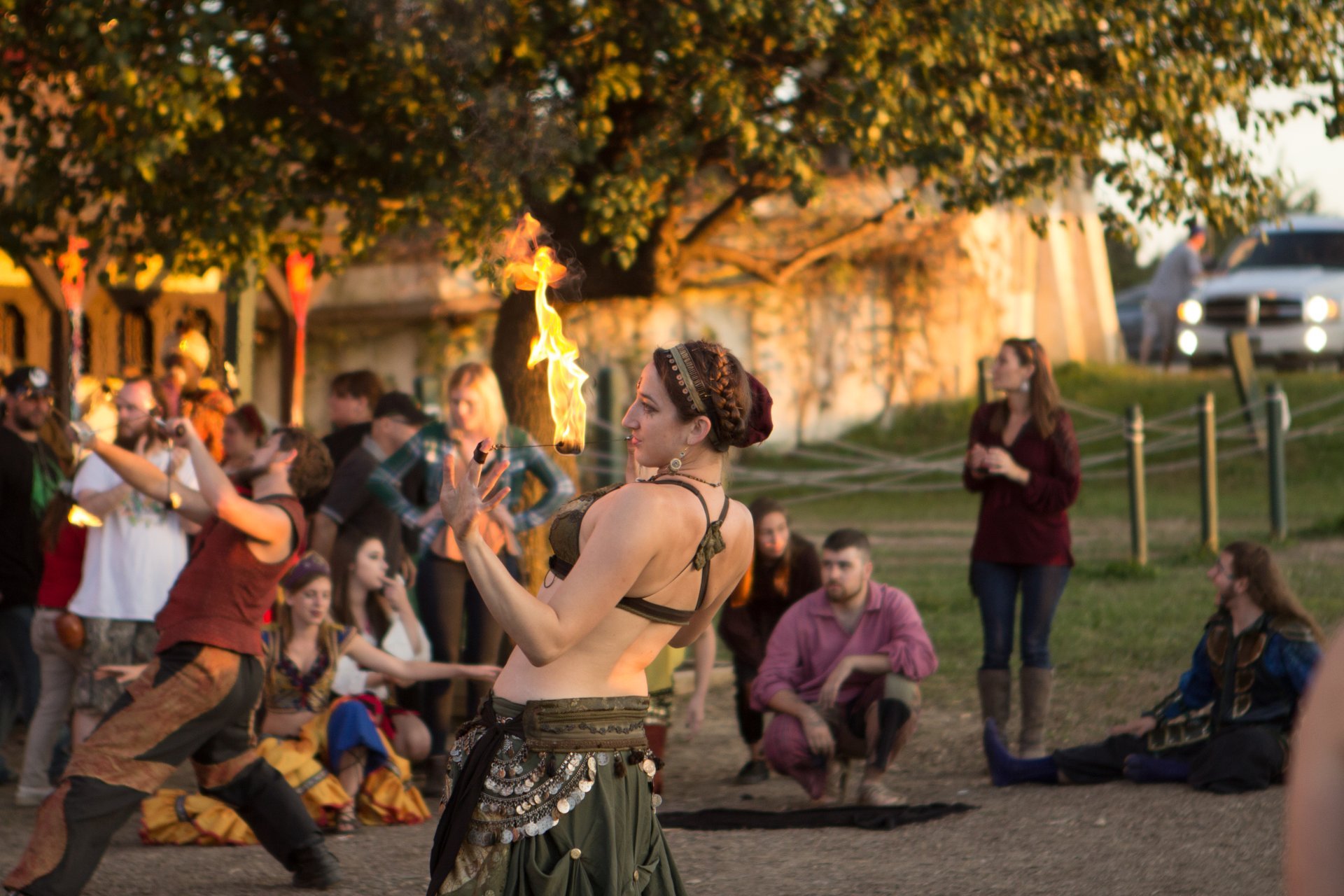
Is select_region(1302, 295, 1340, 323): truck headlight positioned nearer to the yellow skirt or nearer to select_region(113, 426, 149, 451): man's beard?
the yellow skirt

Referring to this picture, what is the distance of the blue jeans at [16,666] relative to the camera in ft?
23.6

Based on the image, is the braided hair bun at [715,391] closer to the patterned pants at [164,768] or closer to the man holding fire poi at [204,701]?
the man holding fire poi at [204,701]

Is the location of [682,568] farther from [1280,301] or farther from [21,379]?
[1280,301]

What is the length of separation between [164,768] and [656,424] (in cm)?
243

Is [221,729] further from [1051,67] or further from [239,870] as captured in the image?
[1051,67]

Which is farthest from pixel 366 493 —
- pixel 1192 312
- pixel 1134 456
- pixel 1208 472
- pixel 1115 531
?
pixel 1192 312

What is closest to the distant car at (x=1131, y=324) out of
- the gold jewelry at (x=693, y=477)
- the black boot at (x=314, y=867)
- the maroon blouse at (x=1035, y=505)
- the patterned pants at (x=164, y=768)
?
the maroon blouse at (x=1035, y=505)

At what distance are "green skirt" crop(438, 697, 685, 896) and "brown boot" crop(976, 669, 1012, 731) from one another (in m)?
4.30

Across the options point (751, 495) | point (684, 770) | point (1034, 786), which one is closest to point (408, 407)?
point (684, 770)

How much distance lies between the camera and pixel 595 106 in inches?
322

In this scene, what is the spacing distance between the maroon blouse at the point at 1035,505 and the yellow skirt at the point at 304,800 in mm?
2676

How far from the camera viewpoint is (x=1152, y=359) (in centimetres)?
2556

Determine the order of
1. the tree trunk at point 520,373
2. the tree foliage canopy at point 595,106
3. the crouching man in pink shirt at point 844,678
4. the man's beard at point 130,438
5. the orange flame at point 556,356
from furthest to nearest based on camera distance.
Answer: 1. the tree trunk at point 520,373
2. the tree foliage canopy at point 595,106
3. the man's beard at point 130,438
4. the crouching man in pink shirt at point 844,678
5. the orange flame at point 556,356

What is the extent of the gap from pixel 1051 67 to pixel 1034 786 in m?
4.24
